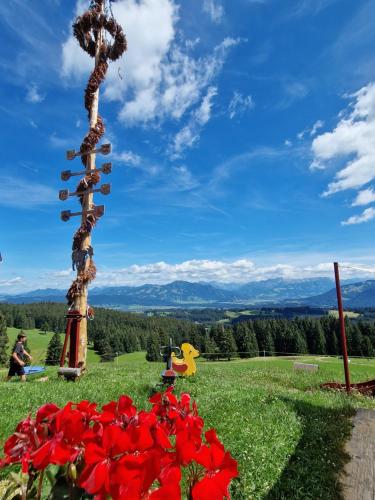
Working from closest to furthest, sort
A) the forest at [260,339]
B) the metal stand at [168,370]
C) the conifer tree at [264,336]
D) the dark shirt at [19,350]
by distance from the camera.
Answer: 1. the metal stand at [168,370]
2. the dark shirt at [19,350]
3. the forest at [260,339]
4. the conifer tree at [264,336]

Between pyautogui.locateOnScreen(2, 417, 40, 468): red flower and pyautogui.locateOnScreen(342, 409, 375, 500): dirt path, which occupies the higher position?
pyautogui.locateOnScreen(2, 417, 40, 468): red flower

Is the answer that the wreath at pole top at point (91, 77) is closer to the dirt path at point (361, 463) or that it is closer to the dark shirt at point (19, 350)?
the dark shirt at point (19, 350)

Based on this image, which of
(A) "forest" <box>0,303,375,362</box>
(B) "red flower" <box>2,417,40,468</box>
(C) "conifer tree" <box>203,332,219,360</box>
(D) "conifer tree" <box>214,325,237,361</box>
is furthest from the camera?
(D) "conifer tree" <box>214,325,237,361</box>

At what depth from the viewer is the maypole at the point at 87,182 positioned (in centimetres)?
1394

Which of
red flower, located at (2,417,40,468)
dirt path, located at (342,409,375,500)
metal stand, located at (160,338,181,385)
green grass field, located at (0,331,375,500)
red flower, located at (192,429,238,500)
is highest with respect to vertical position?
red flower, located at (2,417,40,468)

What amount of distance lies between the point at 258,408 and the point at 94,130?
1372cm

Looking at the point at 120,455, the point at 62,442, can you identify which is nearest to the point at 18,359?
the point at 62,442

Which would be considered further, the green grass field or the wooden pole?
the wooden pole

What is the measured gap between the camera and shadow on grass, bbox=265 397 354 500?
16.6ft

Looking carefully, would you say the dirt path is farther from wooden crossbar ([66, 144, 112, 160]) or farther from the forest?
the forest

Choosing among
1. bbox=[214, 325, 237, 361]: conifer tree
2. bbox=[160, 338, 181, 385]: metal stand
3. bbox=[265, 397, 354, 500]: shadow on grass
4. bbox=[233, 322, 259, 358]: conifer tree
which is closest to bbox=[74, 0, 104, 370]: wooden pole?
bbox=[160, 338, 181, 385]: metal stand

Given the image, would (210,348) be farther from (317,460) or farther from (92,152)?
(317,460)

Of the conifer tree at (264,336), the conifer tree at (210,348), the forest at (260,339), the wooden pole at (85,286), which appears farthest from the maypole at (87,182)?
the conifer tree at (264,336)

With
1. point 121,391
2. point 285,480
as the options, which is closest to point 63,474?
point 285,480
